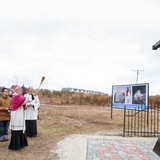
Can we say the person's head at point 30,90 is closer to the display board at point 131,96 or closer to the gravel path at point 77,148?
the gravel path at point 77,148

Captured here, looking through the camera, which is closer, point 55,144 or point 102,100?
point 55,144

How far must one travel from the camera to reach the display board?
13000 mm

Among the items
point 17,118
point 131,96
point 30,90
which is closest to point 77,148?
point 17,118

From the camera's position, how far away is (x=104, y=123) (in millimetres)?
13906

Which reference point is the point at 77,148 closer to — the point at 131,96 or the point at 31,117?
the point at 31,117

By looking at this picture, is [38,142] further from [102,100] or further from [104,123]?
[102,100]

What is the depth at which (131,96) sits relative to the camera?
13.9 meters

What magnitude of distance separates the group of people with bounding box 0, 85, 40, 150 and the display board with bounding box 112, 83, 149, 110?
218 inches

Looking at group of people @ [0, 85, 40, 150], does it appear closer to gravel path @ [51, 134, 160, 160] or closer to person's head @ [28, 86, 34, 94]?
person's head @ [28, 86, 34, 94]

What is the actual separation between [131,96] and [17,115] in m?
7.70

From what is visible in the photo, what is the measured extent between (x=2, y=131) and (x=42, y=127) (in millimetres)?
3020

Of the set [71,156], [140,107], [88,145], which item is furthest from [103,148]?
[140,107]

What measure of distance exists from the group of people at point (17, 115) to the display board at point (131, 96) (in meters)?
5.54

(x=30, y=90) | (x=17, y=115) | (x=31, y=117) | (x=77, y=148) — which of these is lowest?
(x=77, y=148)
